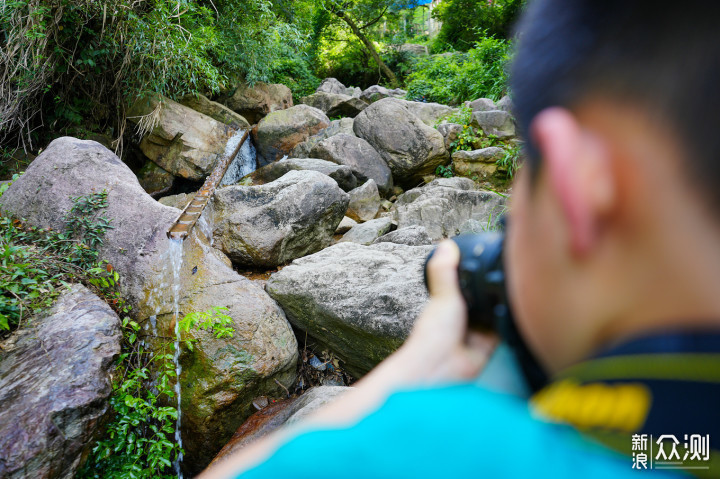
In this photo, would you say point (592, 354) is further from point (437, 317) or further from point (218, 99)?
point (218, 99)

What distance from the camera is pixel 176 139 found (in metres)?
7.51

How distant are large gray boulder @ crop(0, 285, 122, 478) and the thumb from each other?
2497 mm

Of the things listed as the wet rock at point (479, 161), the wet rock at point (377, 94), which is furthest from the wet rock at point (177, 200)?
the wet rock at point (377, 94)

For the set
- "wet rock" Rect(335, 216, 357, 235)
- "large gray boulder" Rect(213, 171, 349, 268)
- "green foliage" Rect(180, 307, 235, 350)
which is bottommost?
"wet rock" Rect(335, 216, 357, 235)

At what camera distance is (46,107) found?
652 cm

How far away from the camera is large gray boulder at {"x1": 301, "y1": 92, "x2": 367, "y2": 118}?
11.0 metres

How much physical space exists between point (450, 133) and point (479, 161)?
110 centimetres

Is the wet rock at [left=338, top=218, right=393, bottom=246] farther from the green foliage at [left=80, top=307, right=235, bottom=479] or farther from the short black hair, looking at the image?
the short black hair

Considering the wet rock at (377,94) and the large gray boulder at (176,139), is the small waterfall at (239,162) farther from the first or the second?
the wet rock at (377,94)

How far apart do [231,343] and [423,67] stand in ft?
40.3

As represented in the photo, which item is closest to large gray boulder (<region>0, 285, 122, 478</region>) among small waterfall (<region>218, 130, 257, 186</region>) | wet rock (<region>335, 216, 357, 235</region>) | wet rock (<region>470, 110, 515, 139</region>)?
wet rock (<region>335, 216, 357, 235</region>)

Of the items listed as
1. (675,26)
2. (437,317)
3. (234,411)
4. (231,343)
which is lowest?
(234,411)

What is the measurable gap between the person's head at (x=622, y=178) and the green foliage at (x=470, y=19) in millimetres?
13776

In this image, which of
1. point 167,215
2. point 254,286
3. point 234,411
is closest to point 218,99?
point 167,215
